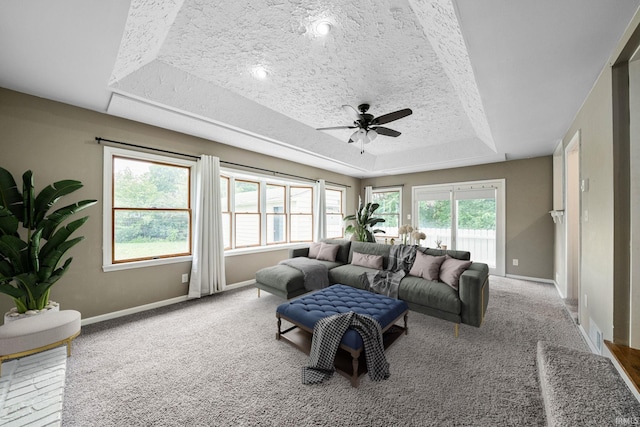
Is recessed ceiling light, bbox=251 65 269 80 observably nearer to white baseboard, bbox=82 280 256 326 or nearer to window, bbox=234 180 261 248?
window, bbox=234 180 261 248

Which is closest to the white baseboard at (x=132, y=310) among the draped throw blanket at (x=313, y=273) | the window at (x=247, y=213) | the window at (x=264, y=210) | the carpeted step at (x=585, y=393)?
the window at (x=264, y=210)

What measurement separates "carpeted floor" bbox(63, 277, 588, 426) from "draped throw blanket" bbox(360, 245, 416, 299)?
478 millimetres

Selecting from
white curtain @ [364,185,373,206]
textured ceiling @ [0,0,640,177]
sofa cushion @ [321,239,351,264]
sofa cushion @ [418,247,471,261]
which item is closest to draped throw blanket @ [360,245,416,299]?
sofa cushion @ [418,247,471,261]

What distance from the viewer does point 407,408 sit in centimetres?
163

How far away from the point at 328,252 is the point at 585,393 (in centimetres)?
341

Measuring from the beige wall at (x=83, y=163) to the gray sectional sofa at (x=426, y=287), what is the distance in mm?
1605

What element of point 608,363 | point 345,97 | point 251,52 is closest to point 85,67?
point 251,52

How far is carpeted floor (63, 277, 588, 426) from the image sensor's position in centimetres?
158

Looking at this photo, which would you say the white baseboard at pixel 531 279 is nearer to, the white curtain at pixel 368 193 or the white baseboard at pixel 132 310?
the white curtain at pixel 368 193

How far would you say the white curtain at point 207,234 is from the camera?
12.1 ft

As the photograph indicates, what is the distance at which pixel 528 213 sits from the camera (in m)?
4.90

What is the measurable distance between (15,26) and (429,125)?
4771 millimetres

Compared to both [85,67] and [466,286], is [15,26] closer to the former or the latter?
[85,67]

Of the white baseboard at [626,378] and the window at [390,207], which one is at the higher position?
the window at [390,207]
